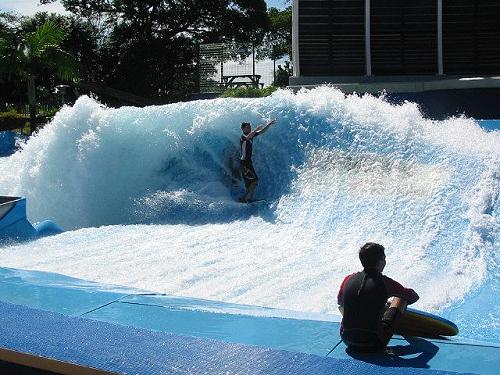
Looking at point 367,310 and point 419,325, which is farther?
point 419,325

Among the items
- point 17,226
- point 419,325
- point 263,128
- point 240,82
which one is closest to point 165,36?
point 240,82

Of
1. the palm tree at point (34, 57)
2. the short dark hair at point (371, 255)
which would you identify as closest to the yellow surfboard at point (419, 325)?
the short dark hair at point (371, 255)

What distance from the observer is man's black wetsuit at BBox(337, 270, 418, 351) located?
131 inches

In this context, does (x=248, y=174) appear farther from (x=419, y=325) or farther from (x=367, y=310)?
(x=367, y=310)

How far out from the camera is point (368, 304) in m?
3.33

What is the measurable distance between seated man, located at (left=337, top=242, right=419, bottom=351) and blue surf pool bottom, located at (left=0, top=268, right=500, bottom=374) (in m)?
0.08

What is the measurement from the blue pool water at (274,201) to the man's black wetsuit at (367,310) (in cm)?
183

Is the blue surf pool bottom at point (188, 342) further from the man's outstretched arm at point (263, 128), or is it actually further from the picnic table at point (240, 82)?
the picnic table at point (240, 82)

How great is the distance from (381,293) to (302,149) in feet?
24.2

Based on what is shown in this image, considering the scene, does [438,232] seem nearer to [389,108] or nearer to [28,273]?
[389,108]

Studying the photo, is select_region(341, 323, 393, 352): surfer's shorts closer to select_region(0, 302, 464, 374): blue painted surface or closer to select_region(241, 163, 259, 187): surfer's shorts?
select_region(0, 302, 464, 374): blue painted surface

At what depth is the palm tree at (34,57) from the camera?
62.1ft

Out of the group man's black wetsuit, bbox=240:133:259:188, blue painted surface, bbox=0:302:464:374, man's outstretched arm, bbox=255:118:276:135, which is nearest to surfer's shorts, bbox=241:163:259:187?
man's black wetsuit, bbox=240:133:259:188

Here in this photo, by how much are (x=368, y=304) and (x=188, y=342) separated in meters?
0.91
